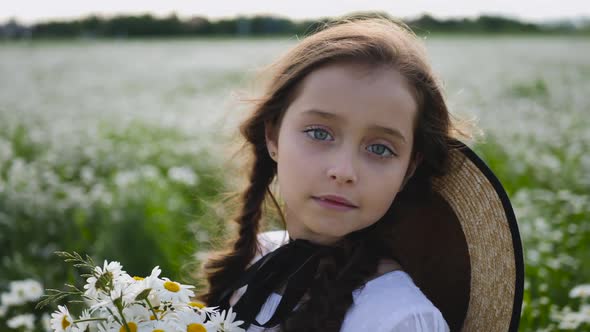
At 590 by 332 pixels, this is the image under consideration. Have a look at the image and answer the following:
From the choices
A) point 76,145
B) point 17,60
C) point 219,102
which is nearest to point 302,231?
point 76,145

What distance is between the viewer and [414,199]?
1.69m

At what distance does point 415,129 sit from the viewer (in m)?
1.59

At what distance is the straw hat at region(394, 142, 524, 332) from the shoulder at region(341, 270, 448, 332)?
156 millimetres

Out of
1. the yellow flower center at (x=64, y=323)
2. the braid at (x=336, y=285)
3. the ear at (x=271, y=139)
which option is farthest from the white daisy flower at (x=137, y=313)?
the ear at (x=271, y=139)

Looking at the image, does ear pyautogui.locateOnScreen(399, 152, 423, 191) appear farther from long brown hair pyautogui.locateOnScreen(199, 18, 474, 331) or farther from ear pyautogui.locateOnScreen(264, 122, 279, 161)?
ear pyautogui.locateOnScreen(264, 122, 279, 161)

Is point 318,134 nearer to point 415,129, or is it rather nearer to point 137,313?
point 415,129

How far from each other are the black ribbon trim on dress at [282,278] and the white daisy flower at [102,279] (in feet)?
1.62

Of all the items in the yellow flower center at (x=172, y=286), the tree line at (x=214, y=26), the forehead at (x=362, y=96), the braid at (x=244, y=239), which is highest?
the forehead at (x=362, y=96)

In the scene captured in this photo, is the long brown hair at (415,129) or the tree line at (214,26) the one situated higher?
the long brown hair at (415,129)

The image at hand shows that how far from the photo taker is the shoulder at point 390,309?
1.32 meters

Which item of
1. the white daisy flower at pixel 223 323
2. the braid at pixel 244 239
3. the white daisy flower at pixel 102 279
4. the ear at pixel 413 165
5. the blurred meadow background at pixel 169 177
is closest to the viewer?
the white daisy flower at pixel 102 279

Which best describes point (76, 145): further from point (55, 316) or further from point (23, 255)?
point (55, 316)

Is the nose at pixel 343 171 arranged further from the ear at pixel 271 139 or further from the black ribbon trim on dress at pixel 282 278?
the ear at pixel 271 139

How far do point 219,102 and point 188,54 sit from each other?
16.5 meters
